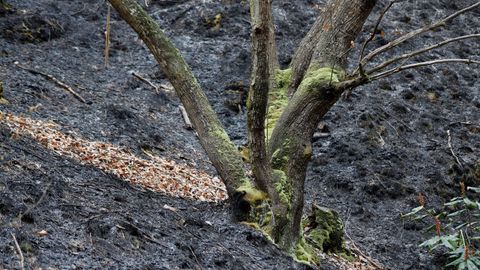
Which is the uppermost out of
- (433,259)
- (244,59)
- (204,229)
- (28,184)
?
(244,59)

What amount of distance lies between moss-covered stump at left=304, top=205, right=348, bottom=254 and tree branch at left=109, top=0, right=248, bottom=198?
89 centimetres

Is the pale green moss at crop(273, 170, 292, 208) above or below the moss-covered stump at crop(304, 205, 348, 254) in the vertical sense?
above

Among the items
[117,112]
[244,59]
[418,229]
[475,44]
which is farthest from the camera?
[475,44]

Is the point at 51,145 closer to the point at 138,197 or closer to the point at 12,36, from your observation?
the point at 138,197

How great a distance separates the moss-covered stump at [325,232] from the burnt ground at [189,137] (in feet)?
1.73

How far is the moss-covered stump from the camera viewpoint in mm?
4910

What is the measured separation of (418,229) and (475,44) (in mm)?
3796

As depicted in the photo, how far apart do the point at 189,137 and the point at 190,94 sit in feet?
8.28

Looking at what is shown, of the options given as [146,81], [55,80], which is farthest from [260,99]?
[146,81]

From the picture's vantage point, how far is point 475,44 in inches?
345

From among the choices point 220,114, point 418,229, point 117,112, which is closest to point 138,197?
point 117,112

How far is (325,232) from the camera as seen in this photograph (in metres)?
4.97

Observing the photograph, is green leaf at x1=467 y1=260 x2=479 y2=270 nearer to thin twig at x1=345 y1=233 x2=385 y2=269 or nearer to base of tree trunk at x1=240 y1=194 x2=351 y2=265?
base of tree trunk at x1=240 y1=194 x2=351 y2=265

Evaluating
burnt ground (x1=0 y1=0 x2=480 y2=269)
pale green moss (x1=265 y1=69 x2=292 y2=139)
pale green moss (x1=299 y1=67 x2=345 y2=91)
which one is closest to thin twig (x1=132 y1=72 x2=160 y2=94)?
burnt ground (x1=0 y1=0 x2=480 y2=269)
